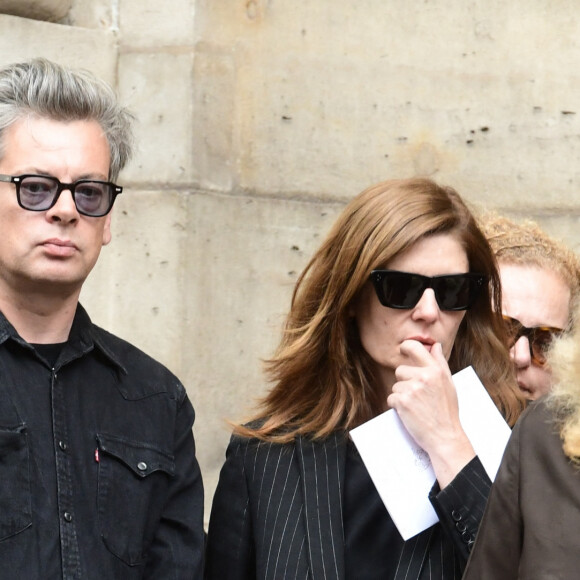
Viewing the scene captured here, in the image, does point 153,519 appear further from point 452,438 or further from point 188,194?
point 188,194

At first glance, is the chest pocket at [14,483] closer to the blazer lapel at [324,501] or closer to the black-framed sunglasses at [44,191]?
the black-framed sunglasses at [44,191]

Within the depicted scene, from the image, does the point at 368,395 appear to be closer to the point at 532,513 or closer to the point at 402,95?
the point at 532,513

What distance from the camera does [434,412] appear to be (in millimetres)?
2686

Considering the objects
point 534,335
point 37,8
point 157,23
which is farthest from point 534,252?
point 37,8

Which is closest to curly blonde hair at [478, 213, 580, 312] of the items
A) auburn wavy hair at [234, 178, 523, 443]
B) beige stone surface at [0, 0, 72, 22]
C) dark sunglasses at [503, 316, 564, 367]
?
dark sunglasses at [503, 316, 564, 367]

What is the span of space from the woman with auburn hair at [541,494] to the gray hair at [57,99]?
1.29 m

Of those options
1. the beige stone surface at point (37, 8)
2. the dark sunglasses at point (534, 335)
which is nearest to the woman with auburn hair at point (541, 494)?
the dark sunglasses at point (534, 335)

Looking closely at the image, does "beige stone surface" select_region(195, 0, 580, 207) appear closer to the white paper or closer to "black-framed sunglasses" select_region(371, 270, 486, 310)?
"black-framed sunglasses" select_region(371, 270, 486, 310)

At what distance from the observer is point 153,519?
9.24ft

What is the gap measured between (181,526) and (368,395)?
57 cm

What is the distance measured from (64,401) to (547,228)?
2400 mm

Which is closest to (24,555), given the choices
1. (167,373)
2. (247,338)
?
(167,373)

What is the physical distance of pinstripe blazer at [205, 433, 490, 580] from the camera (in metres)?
2.59

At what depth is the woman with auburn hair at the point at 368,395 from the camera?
269 cm
